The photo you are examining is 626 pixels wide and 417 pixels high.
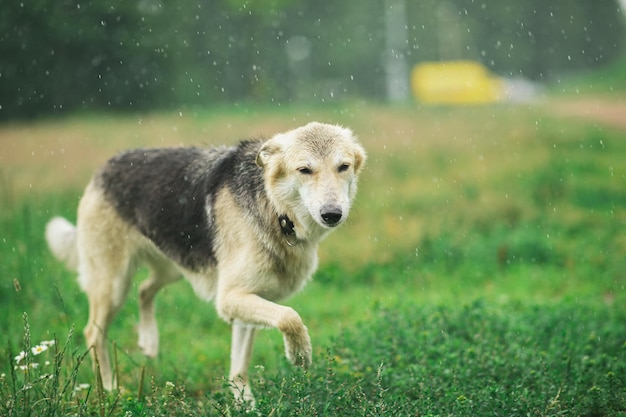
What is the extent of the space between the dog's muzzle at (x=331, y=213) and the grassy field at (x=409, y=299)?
0.98 metres

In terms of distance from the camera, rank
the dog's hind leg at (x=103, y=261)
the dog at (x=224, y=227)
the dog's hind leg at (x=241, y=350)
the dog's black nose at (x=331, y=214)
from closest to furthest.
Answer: the dog's black nose at (x=331, y=214) → the dog at (x=224, y=227) → the dog's hind leg at (x=241, y=350) → the dog's hind leg at (x=103, y=261)

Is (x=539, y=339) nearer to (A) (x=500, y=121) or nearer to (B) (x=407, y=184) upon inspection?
(B) (x=407, y=184)

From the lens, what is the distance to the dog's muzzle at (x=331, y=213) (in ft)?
14.7

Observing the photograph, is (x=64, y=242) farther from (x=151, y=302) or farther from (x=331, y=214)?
(x=331, y=214)

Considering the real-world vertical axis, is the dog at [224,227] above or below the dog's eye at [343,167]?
below

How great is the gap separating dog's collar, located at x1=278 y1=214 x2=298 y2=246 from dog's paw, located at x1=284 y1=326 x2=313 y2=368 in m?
0.77

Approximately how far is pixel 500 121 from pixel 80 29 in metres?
19.9

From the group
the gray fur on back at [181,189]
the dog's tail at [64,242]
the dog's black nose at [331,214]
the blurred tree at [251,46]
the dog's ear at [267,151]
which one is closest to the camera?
the dog's black nose at [331,214]

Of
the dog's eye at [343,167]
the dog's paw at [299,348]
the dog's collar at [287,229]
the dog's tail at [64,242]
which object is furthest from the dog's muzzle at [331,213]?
the dog's tail at [64,242]

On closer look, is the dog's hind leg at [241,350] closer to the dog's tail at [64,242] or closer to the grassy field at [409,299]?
the grassy field at [409,299]

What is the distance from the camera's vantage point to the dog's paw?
4.57m

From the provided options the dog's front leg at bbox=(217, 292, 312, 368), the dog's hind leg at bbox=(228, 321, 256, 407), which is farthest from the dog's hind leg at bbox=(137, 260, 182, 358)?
the dog's front leg at bbox=(217, 292, 312, 368)

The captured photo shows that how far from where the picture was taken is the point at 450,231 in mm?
10469

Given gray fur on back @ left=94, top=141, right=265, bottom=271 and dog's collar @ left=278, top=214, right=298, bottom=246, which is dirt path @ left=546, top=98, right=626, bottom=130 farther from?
dog's collar @ left=278, top=214, right=298, bottom=246
